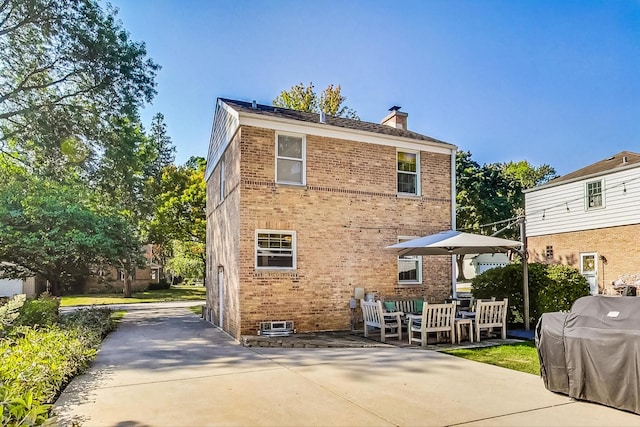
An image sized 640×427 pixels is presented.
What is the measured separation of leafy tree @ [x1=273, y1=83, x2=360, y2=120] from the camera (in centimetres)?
3194

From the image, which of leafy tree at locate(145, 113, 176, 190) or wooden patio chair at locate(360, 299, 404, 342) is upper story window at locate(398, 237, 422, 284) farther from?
leafy tree at locate(145, 113, 176, 190)

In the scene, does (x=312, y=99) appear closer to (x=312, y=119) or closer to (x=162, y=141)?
(x=162, y=141)

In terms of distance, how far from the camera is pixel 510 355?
29.0 ft

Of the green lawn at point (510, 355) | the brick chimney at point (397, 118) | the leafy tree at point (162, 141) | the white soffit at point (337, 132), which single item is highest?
the leafy tree at point (162, 141)

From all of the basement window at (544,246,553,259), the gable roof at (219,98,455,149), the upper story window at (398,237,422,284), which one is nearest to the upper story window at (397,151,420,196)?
the gable roof at (219,98,455,149)

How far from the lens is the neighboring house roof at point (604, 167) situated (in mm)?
19203

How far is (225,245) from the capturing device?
46.7 feet

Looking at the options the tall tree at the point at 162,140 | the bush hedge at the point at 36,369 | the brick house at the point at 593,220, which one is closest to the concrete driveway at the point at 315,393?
the bush hedge at the point at 36,369

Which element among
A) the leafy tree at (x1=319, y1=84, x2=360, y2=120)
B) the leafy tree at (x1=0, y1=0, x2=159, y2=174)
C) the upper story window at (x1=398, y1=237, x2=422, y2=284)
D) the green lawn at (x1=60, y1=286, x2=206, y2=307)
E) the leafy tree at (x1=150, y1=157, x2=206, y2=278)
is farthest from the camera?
the leafy tree at (x1=319, y1=84, x2=360, y2=120)

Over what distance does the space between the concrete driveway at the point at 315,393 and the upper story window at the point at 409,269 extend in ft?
14.2

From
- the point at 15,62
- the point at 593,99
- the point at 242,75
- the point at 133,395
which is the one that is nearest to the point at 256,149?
the point at 242,75

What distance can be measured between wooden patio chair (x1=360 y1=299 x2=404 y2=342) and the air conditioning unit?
2.07 metres

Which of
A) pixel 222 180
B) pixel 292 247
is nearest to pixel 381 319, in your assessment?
pixel 292 247

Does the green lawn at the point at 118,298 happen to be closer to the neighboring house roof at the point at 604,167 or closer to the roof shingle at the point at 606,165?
the neighboring house roof at the point at 604,167
